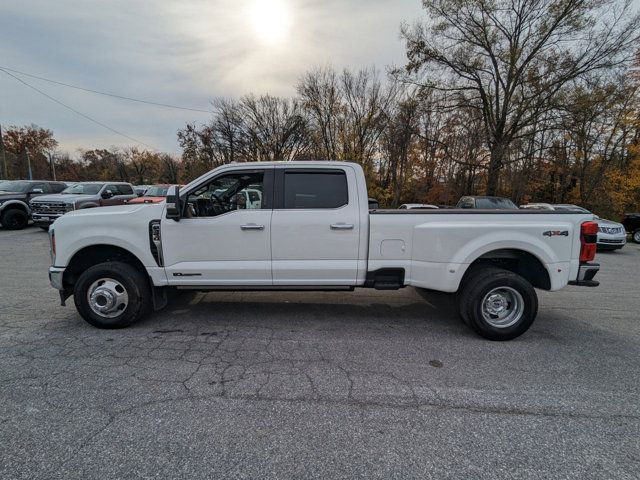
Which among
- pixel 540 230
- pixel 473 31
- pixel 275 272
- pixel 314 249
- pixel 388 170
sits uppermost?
pixel 473 31

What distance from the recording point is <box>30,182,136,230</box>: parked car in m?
12.8

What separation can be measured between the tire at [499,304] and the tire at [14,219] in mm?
17918

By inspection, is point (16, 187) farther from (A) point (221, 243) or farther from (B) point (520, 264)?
(B) point (520, 264)

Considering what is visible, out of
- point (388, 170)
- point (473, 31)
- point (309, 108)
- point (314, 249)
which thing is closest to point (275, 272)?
point (314, 249)

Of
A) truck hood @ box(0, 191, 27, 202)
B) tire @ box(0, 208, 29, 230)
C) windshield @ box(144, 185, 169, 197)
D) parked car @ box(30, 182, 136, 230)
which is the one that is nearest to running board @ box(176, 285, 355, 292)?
parked car @ box(30, 182, 136, 230)

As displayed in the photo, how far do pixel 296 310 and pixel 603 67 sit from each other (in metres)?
21.9

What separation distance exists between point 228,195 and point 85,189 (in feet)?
46.3

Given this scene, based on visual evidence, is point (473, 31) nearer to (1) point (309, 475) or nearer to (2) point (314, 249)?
(2) point (314, 249)

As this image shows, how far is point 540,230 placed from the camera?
3902 mm

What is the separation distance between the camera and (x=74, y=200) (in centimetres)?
1297

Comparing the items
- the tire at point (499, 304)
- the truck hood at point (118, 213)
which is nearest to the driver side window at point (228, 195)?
the truck hood at point (118, 213)

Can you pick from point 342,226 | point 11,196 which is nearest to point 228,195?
point 342,226

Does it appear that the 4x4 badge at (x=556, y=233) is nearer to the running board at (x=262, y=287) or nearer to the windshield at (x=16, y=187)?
the running board at (x=262, y=287)

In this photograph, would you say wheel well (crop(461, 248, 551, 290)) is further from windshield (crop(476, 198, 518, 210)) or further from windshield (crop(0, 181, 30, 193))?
windshield (crop(0, 181, 30, 193))
